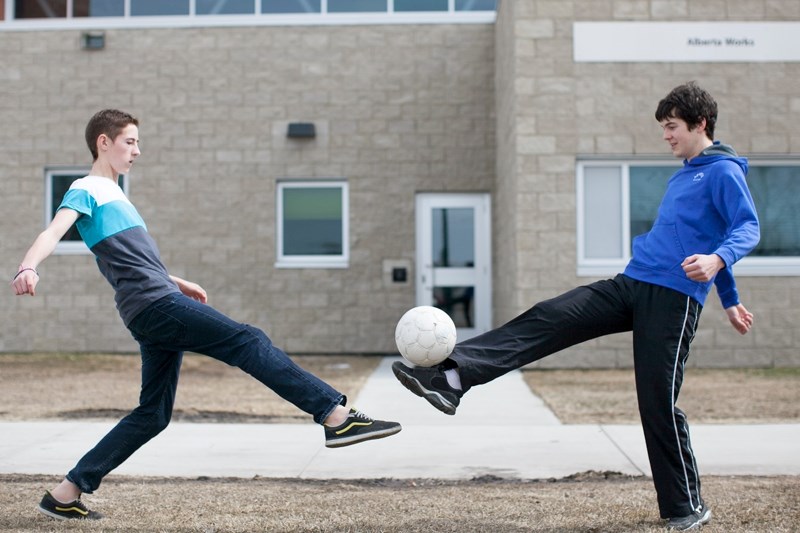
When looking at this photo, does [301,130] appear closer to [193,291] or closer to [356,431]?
[193,291]

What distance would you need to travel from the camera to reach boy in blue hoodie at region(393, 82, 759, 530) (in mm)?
3803

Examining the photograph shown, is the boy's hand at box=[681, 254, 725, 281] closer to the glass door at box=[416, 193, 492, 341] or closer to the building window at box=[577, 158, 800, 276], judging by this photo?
the building window at box=[577, 158, 800, 276]

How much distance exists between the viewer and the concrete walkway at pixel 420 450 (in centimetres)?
536

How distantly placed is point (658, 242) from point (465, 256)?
412 inches

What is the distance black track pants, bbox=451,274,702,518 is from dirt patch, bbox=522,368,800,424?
3.41m

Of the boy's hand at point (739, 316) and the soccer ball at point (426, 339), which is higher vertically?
the boy's hand at point (739, 316)

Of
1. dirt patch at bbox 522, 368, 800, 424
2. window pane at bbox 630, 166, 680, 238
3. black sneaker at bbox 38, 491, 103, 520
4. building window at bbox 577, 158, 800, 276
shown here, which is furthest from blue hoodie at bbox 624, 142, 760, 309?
window pane at bbox 630, 166, 680, 238

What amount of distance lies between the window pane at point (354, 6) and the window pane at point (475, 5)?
49.0 inches

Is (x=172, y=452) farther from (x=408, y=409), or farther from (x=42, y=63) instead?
(x=42, y=63)

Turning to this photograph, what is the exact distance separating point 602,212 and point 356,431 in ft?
27.2

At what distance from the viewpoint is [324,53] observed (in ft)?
47.3

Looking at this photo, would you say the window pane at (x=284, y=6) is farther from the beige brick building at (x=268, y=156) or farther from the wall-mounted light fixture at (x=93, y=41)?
the wall-mounted light fixture at (x=93, y=41)

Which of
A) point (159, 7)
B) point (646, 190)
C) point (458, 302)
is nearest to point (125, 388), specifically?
point (458, 302)

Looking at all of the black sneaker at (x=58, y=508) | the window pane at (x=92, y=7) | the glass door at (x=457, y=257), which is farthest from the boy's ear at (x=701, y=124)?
the window pane at (x=92, y=7)
